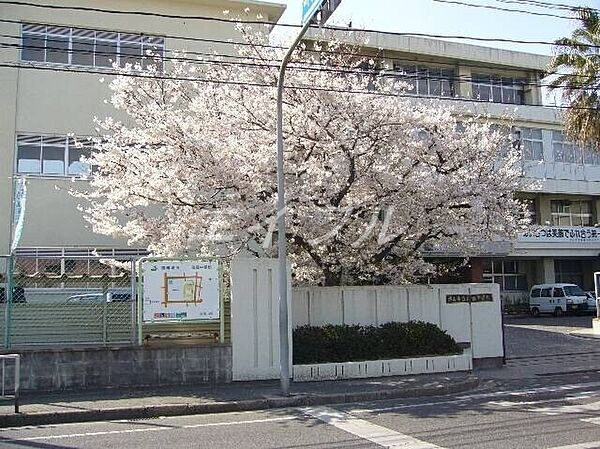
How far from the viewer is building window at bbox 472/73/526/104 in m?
34.7

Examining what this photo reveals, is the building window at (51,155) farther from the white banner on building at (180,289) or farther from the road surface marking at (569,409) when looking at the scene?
the road surface marking at (569,409)

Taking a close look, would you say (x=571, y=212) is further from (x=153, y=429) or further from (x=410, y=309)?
(x=153, y=429)

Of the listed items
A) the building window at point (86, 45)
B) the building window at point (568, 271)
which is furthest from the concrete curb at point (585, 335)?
the building window at point (86, 45)

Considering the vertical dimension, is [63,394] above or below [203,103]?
below

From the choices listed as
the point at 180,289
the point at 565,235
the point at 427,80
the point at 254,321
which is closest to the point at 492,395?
the point at 254,321

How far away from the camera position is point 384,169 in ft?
47.2

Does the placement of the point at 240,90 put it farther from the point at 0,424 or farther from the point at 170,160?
the point at 0,424

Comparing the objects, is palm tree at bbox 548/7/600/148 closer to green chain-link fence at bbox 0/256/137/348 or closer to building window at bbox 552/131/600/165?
building window at bbox 552/131/600/165

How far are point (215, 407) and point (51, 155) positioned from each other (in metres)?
14.0

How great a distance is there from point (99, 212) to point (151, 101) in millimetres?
3198

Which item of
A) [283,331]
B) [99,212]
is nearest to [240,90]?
[99,212]

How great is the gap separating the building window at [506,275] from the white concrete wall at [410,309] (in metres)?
21.4

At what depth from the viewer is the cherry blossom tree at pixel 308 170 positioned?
1396 cm

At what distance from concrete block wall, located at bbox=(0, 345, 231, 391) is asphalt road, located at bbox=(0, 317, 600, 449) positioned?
2506mm
